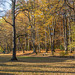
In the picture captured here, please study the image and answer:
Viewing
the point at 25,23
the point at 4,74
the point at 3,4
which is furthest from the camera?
the point at 25,23

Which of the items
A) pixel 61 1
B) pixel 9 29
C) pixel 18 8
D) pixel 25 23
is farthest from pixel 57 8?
pixel 9 29

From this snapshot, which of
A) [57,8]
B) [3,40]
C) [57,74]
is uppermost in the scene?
[57,8]

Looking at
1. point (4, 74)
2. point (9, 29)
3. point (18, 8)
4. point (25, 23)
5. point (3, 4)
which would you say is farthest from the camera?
point (9, 29)

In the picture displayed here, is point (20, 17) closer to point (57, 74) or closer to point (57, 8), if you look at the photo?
point (57, 8)

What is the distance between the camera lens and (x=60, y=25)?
4153 cm

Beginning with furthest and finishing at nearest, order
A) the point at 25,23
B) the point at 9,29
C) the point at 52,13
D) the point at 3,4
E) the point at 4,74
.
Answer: the point at 9,29, the point at 25,23, the point at 3,4, the point at 52,13, the point at 4,74

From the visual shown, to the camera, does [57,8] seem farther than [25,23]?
No

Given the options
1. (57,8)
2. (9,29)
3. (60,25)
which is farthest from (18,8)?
(60,25)

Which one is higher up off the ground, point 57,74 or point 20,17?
point 20,17

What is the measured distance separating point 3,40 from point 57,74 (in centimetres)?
3502

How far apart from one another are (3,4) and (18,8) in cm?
243

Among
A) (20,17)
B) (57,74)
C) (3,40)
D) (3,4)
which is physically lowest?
(57,74)

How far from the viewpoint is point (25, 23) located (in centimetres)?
3250

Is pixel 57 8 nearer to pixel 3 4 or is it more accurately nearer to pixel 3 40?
pixel 3 4
